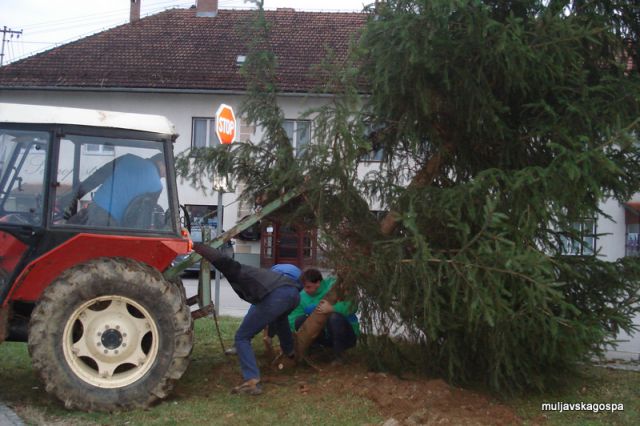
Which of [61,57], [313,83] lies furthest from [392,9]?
[61,57]

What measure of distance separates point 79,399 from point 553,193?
13.1 ft

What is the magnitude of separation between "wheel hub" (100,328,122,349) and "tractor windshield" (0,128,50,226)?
1.10 m

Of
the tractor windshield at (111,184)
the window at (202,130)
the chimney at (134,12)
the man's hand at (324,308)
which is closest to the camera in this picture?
the tractor windshield at (111,184)

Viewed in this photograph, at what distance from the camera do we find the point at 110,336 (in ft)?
18.3

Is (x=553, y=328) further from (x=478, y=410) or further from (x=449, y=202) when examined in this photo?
(x=449, y=202)

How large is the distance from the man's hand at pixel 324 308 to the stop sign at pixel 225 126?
282cm

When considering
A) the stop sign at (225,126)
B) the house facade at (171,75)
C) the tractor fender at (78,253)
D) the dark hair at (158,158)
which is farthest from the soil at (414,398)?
the house facade at (171,75)

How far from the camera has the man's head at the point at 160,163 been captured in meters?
5.94

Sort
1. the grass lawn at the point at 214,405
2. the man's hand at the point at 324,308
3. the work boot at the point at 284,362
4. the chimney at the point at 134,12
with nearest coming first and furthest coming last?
the grass lawn at the point at 214,405 → the man's hand at the point at 324,308 → the work boot at the point at 284,362 → the chimney at the point at 134,12

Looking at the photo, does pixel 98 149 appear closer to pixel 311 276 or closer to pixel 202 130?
pixel 311 276

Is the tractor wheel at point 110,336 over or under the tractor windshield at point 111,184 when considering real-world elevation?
under

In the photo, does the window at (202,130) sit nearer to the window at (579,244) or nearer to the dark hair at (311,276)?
the dark hair at (311,276)

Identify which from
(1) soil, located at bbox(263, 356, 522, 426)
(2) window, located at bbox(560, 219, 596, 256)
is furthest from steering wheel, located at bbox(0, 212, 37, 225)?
(2) window, located at bbox(560, 219, 596, 256)

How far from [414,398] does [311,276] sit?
1820mm
